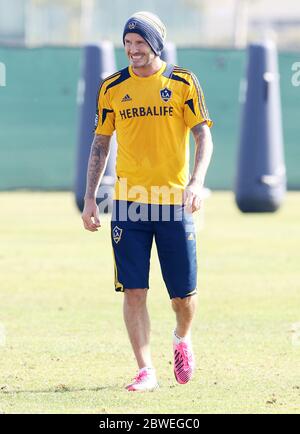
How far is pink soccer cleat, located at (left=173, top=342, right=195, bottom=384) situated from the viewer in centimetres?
735

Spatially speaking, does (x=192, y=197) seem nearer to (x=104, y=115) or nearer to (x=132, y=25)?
(x=104, y=115)

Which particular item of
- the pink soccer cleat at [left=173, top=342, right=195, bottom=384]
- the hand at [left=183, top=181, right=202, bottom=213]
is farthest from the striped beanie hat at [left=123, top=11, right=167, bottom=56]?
the pink soccer cleat at [left=173, top=342, right=195, bottom=384]

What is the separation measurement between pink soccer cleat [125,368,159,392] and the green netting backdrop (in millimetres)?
15169

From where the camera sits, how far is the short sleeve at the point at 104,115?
23.9ft

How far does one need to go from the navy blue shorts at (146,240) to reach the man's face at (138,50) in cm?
79

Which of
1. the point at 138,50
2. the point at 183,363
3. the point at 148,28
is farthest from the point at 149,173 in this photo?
the point at 183,363

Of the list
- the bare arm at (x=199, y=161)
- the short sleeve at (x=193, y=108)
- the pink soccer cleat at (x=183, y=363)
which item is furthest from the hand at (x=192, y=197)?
the pink soccer cleat at (x=183, y=363)

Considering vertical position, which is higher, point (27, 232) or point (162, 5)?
point (162, 5)

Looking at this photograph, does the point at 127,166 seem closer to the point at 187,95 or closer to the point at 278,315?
the point at 187,95

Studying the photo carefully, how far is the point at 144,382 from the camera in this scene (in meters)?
7.20

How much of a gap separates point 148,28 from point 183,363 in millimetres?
1934

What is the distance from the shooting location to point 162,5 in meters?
33.1

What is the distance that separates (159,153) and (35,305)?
354 centimetres
